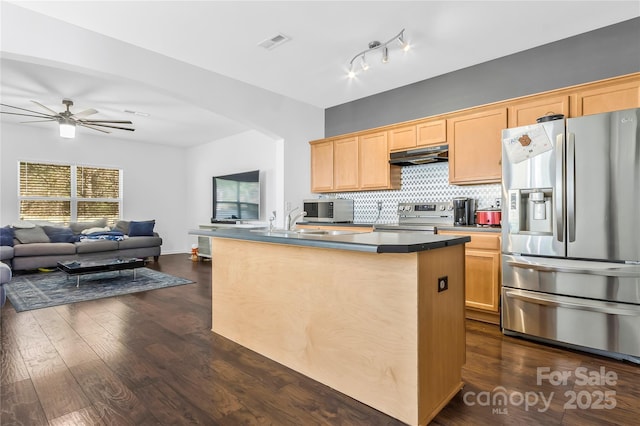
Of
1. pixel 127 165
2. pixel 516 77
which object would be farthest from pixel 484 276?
pixel 127 165

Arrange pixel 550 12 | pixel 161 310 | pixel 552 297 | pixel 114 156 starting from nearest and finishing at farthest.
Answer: pixel 552 297 < pixel 550 12 < pixel 161 310 < pixel 114 156

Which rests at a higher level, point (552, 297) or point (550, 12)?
point (550, 12)

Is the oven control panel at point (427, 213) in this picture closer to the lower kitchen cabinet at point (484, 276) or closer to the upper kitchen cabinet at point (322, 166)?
the lower kitchen cabinet at point (484, 276)

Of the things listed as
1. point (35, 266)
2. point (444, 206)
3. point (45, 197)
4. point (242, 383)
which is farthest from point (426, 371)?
point (45, 197)

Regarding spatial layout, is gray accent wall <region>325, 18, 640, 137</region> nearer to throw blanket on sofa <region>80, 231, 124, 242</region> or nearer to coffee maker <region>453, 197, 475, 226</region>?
coffee maker <region>453, 197, 475, 226</region>

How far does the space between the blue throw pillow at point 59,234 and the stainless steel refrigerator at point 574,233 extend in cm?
712

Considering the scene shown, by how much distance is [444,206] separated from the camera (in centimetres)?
382

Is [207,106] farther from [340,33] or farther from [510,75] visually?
[510,75]

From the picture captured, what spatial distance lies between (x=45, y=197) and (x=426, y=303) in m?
7.95

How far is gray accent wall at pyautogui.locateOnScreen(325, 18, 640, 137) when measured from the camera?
298cm

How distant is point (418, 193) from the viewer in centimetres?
434

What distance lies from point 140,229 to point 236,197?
2.25 m

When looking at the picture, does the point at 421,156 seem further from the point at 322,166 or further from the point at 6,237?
the point at 6,237

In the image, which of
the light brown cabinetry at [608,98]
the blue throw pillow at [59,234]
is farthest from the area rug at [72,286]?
the light brown cabinetry at [608,98]
